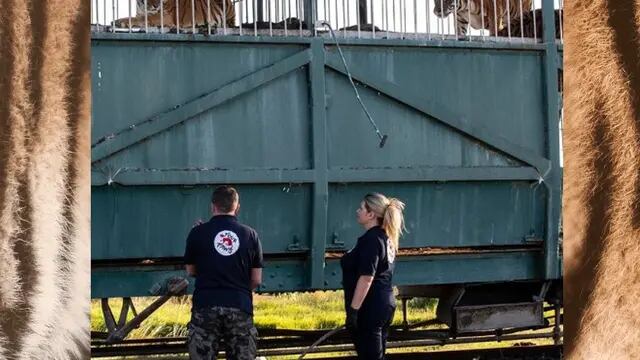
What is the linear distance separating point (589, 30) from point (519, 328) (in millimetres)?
5022

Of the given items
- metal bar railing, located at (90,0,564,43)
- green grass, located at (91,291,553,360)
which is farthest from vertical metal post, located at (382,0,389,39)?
green grass, located at (91,291,553,360)

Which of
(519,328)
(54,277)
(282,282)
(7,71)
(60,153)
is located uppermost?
(7,71)

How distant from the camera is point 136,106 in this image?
17.7ft

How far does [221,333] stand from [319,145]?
1415 millimetres

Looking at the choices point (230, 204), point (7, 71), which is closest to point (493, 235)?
point (230, 204)

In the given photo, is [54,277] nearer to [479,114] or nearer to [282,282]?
[282,282]

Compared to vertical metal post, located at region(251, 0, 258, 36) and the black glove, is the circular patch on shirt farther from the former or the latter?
vertical metal post, located at region(251, 0, 258, 36)

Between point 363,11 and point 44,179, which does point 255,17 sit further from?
point 44,179

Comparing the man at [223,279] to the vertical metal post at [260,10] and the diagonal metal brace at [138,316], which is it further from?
the vertical metal post at [260,10]

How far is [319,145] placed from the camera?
5.57 meters

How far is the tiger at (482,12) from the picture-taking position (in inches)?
245

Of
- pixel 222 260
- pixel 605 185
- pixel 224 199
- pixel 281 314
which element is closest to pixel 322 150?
pixel 224 199

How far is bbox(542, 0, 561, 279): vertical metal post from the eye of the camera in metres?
6.11

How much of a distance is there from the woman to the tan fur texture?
339 cm
